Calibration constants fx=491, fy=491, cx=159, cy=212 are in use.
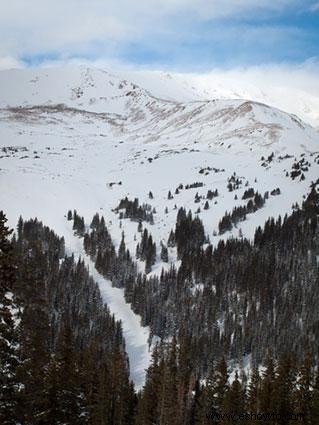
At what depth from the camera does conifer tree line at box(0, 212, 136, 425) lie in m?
22.4

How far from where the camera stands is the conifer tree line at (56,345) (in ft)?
73.6

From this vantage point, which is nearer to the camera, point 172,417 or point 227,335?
point 172,417

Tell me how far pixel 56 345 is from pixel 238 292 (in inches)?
2647

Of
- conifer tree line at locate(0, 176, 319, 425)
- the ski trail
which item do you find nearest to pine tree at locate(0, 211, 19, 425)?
conifer tree line at locate(0, 176, 319, 425)

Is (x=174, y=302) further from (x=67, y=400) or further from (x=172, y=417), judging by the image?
(x=67, y=400)

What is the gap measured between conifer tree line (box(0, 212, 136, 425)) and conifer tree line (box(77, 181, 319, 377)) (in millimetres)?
13883

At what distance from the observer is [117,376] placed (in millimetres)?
63594

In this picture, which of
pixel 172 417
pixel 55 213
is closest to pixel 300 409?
pixel 172 417

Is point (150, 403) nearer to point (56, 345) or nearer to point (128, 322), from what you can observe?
point (56, 345)

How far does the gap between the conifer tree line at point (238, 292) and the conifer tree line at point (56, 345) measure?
1388 centimetres

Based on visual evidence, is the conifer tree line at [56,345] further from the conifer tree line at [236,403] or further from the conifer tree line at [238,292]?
the conifer tree line at [238,292]

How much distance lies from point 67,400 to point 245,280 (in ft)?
309

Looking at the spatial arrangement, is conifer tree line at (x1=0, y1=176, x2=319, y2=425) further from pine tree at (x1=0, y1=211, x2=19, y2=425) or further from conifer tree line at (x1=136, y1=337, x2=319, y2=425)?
pine tree at (x1=0, y1=211, x2=19, y2=425)

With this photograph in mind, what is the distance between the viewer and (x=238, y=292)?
13262 centimetres
